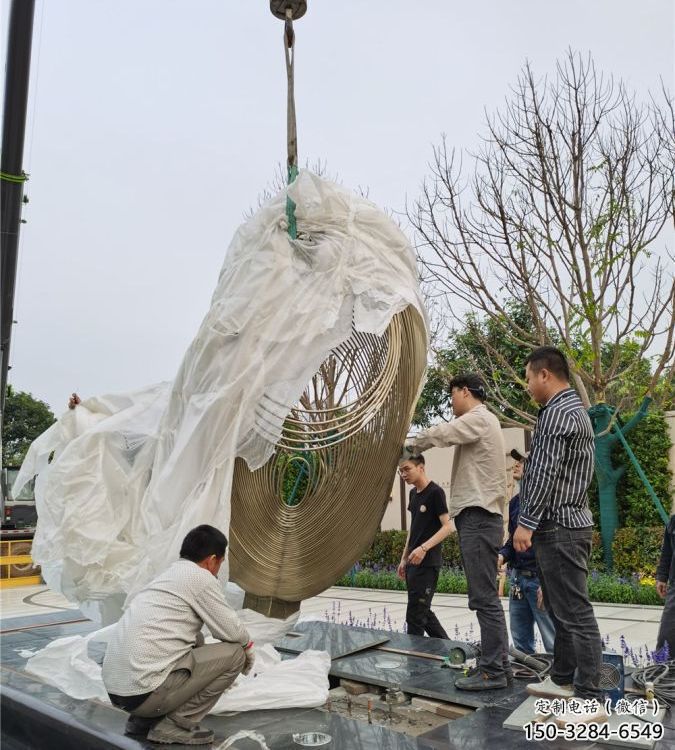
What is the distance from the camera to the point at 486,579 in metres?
3.15

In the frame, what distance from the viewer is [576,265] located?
870cm

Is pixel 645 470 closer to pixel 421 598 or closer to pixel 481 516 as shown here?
pixel 421 598

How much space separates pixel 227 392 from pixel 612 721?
2093 mm

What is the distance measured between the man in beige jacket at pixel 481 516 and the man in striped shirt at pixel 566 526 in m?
0.43

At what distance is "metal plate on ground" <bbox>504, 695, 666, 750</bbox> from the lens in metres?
2.41

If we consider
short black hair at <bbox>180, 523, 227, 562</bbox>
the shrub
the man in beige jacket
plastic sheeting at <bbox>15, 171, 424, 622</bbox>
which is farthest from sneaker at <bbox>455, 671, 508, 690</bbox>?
the shrub

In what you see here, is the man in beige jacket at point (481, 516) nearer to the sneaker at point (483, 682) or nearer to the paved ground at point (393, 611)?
the sneaker at point (483, 682)

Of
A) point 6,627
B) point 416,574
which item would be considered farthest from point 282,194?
point 6,627

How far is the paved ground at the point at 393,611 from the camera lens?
19.1 ft

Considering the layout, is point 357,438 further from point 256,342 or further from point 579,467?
point 579,467

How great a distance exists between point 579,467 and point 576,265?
21.7ft

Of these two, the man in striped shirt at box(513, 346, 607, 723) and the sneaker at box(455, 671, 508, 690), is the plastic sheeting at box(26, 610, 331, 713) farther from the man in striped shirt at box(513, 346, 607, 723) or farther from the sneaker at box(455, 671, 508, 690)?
the man in striped shirt at box(513, 346, 607, 723)

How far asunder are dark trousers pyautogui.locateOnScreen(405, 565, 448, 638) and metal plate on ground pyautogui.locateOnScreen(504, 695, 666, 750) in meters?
1.44

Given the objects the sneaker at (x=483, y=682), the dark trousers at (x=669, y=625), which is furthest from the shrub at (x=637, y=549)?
the sneaker at (x=483, y=682)
